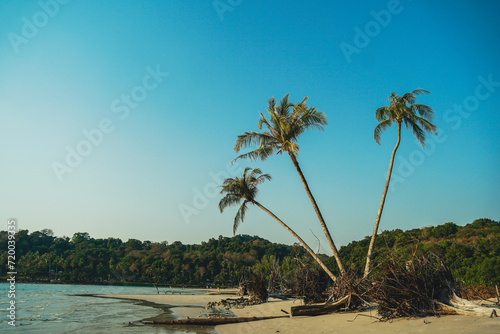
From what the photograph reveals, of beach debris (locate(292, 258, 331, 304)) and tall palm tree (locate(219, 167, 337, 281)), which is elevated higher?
tall palm tree (locate(219, 167, 337, 281))

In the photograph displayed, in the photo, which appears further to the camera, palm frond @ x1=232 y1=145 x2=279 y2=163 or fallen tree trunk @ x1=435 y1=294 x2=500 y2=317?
palm frond @ x1=232 y1=145 x2=279 y2=163

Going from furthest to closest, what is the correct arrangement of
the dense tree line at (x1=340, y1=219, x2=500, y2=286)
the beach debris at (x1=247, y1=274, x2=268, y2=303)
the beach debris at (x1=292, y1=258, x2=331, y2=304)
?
1. the dense tree line at (x1=340, y1=219, x2=500, y2=286)
2. the beach debris at (x1=247, y1=274, x2=268, y2=303)
3. the beach debris at (x1=292, y1=258, x2=331, y2=304)

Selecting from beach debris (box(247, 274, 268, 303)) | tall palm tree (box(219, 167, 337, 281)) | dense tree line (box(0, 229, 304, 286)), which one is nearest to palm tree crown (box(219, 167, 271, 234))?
tall palm tree (box(219, 167, 337, 281))

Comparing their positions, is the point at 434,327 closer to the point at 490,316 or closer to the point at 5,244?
the point at 490,316

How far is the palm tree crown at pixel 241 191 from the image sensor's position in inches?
733

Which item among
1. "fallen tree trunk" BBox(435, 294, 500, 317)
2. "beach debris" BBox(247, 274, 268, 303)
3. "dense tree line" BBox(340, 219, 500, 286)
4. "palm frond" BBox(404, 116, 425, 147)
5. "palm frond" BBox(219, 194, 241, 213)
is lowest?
"beach debris" BBox(247, 274, 268, 303)

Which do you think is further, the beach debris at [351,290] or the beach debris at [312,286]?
the beach debris at [312,286]

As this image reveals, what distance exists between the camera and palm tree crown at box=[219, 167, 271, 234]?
1862cm

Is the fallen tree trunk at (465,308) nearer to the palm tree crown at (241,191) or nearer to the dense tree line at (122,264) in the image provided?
the palm tree crown at (241,191)

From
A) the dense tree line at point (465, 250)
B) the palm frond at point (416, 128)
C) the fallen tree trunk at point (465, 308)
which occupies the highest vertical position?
the palm frond at point (416, 128)

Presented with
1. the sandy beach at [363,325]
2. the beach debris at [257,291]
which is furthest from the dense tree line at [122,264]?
the sandy beach at [363,325]

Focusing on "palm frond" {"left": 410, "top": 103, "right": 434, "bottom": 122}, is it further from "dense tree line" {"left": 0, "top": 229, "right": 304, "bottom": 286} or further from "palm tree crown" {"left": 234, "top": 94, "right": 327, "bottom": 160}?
"dense tree line" {"left": 0, "top": 229, "right": 304, "bottom": 286}

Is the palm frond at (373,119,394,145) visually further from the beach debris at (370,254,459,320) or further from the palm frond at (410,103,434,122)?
the beach debris at (370,254,459,320)

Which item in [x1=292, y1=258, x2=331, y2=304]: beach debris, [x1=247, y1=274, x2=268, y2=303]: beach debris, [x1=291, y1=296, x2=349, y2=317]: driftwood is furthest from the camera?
[x1=247, y1=274, x2=268, y2=303]: beach debris
